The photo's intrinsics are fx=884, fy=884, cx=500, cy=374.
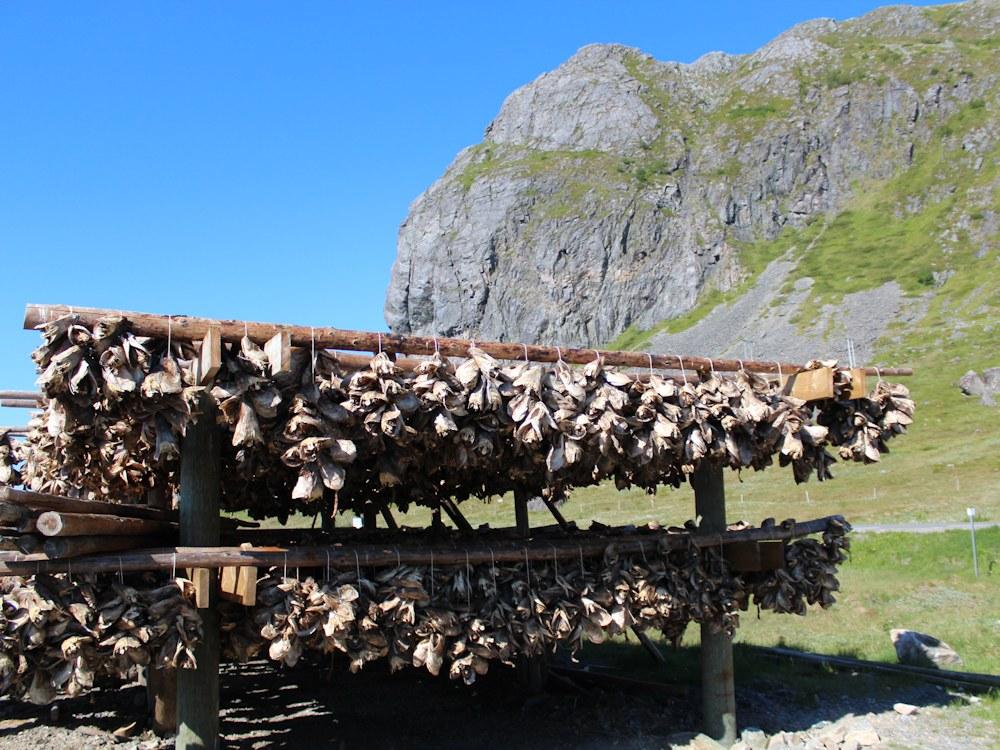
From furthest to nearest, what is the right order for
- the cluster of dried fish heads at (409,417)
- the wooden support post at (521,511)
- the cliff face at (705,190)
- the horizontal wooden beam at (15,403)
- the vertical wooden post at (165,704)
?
the cliff face at (705,190), the horizontal wooden beam at (15,403), the wooden support post at (521,511), the vertical wooden post at (165,704), the cluster of dried fish heads at (409,417)

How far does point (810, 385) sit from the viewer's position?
9.87 m

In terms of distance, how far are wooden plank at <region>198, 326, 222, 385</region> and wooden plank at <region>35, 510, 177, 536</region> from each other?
1.30m

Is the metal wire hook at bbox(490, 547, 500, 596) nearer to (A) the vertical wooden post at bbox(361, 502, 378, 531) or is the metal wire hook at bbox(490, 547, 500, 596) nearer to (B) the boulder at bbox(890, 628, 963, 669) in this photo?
(A) the vertical wooden post at bbox(361, 502, 378, 531)

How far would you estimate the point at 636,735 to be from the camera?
33.8 ft

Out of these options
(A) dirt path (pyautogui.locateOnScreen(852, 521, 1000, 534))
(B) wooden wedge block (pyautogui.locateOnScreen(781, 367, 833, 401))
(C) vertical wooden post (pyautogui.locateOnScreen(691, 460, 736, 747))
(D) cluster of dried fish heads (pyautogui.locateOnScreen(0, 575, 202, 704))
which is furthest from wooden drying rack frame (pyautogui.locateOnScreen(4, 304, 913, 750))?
(A) dirt path (pyautogui.locateOnScreen(852, 521, 1000, 534))

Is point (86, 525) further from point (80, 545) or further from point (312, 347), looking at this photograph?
point (312, 347)

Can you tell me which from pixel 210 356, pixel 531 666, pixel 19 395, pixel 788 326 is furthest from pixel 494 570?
pixel 788 326

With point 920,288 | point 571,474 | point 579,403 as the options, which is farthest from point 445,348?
point 920,288

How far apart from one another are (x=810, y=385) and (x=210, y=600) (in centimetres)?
663

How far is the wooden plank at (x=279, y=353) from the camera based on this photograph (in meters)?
6.54

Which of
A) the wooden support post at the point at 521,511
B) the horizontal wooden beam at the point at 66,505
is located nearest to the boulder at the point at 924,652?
the wooden support post at the point at 521,511

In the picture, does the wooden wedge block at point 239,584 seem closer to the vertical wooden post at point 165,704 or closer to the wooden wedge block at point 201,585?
the wooden wedge block at point 201,585

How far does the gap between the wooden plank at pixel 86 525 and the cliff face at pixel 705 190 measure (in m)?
104

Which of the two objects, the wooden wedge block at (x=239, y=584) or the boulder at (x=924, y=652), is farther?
the boulder at (x=924, y=652)
